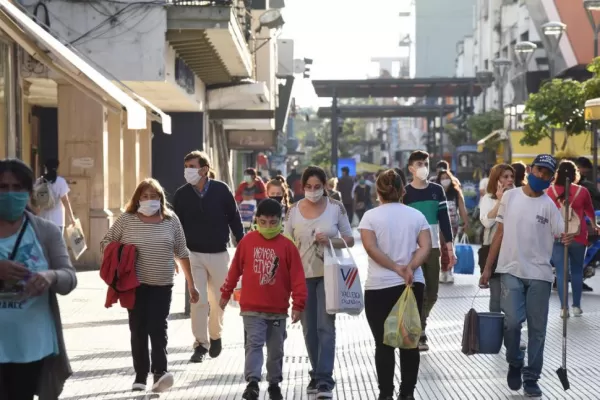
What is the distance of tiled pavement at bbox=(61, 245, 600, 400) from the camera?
973 centimetres

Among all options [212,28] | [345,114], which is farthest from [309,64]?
[212,28]

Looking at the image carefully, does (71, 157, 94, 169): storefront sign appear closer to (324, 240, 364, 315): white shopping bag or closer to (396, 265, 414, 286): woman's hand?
(324, 240, 364, 315): white shopping bag

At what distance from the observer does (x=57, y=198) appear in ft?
58.0

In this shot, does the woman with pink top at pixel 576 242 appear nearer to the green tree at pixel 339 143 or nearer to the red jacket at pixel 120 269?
the red jacket at pixel 120 269

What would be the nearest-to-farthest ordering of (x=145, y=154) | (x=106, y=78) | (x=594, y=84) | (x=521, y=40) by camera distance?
1. (x=106, y=78)
2. (x=594, y=84)
3. (x=145, y=154)
4. (x=521, y=40)

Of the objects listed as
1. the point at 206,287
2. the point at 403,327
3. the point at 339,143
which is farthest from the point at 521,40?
the point at 403,327

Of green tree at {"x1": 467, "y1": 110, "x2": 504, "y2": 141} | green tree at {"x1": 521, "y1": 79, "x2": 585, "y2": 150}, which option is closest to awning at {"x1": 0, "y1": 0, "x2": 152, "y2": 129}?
green tree at {"x1": 521, "y1": 79, "x2": 585, "y2": 150}

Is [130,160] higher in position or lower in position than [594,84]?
lower

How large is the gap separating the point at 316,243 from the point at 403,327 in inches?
54.3

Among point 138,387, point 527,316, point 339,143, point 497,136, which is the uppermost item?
point 339,143

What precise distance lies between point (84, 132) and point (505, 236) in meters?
13.5

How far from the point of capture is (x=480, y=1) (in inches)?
3371

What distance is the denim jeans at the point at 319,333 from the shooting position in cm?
950

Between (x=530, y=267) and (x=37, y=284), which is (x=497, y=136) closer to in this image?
(x=530, y=267)
